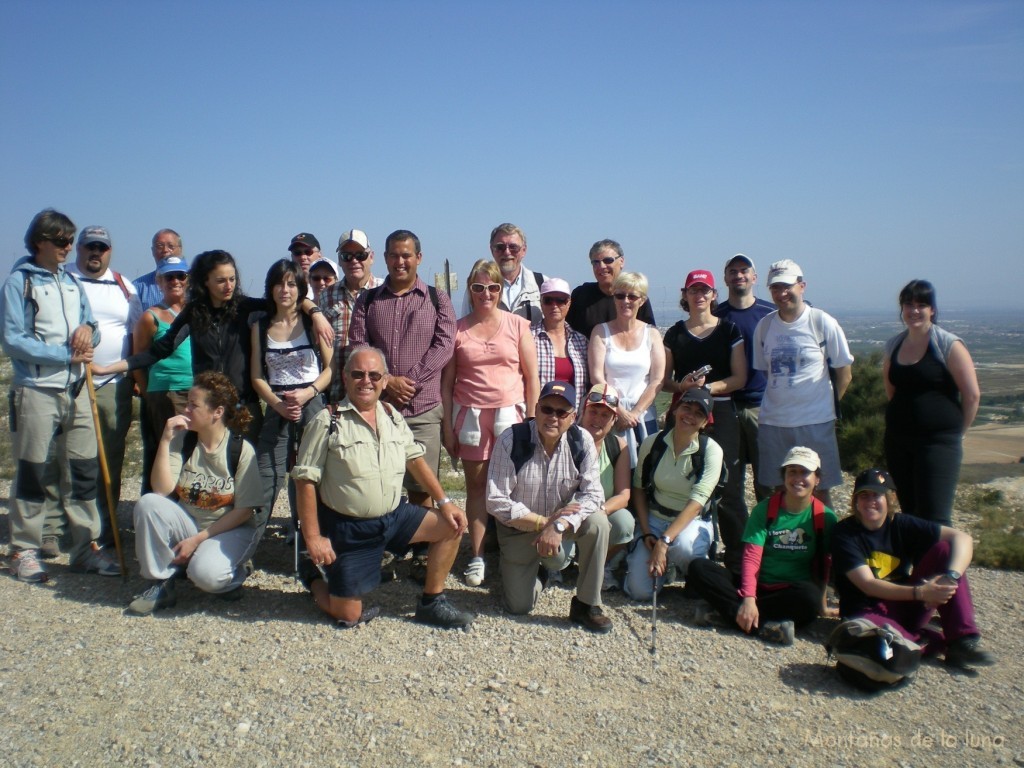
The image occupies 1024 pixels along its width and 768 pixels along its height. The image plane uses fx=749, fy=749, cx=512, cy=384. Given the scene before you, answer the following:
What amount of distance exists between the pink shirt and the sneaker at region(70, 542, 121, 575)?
2877mm

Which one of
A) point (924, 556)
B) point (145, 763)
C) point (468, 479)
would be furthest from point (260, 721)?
point (924, 556)

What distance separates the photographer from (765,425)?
19.0ft

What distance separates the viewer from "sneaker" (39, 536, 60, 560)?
5836 mm

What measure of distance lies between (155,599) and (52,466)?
4.94 feet

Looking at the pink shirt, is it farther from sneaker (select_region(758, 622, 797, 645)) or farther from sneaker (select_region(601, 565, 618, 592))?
sneaker (select_region(758, 622, 797, 645))

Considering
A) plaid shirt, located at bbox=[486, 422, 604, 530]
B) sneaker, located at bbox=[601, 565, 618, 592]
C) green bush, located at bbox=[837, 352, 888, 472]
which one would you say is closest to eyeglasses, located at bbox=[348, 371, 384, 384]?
plaid shirt, located at bbox=[486, 422, 604, 530]

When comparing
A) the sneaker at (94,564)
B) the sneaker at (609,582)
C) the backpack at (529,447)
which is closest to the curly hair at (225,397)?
the sneaker at (94,564)

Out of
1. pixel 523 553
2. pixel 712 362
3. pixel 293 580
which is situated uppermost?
pixel 712 362

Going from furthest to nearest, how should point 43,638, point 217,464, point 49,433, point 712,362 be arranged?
point 712,362 < point 49,433 < point 217,464 < point 43,638

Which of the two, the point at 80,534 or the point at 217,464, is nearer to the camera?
the point at 217,464

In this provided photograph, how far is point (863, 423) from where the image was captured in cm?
1361

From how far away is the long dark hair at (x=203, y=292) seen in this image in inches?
216

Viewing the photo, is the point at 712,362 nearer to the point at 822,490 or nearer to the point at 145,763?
the point at 822,490

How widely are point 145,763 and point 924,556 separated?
14.7ft
